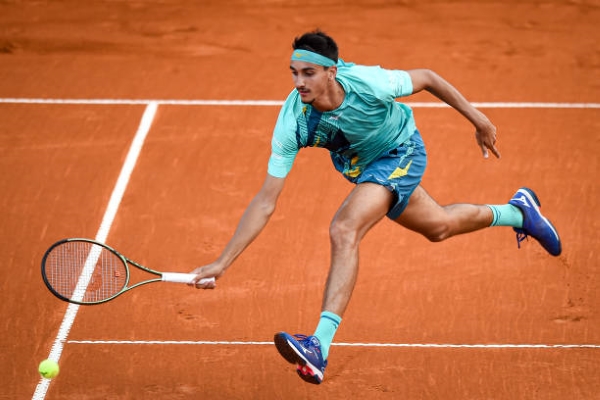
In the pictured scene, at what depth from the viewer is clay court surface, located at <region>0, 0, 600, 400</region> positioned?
6254mm

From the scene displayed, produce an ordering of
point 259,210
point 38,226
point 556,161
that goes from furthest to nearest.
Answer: point 556,161, point 38,226, point 259,210

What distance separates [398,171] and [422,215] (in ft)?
1.47

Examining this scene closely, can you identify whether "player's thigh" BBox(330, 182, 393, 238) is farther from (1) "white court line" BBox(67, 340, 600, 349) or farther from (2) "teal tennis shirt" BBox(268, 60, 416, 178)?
(1) "white court line" BBox(67, 340, 600, 349)

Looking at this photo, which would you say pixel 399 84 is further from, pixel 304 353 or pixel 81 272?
pixel 81 272

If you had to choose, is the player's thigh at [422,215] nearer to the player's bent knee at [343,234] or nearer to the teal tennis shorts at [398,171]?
the teal tennis shorts at [398,171]

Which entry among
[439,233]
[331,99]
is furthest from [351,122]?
[439,233]

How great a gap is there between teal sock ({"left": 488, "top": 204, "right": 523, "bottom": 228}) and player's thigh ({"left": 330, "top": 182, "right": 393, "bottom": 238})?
1.09 m

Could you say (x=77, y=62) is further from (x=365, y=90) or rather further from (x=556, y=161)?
(x=365, y=90)

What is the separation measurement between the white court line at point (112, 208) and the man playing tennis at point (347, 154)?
65.9 inches

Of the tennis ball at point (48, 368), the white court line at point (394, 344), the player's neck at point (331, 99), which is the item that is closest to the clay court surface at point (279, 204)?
the white court line at point (394, 344)

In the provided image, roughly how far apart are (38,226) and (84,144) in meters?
1.45

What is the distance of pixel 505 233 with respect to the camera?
7.82 meters

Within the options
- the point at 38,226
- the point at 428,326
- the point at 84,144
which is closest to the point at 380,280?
the point at 428,326

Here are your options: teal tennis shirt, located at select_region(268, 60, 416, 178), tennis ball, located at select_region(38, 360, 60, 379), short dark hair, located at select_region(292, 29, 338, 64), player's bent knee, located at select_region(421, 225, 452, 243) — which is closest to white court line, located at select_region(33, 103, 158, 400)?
tennis ball, located at select_region(38, 360, 60, 379)
